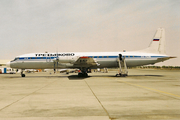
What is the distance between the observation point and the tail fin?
29.0 metres

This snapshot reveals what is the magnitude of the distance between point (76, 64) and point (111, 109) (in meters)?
20.1

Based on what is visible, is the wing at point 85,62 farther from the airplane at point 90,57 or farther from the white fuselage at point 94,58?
the white fuselage at point 94,58

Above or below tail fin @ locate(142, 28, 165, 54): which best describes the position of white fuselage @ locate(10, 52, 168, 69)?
below

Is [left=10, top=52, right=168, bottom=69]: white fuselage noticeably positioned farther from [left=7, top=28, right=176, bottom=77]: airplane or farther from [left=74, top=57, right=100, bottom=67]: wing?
[left=74, top=57, right=100, bottom=67]: wing

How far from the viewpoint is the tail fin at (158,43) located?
28950mm

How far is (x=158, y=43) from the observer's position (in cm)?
2917

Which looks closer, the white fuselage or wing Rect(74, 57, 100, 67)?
wing Rect(74, 57, 100, 67)

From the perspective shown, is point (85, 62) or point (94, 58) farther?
point (94, 58)

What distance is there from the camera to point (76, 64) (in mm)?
26047

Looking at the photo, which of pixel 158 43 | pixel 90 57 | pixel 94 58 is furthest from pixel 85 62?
pixel 158 43

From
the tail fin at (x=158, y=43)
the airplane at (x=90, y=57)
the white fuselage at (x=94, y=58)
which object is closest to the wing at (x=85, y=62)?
the airplane at (x=90, y=57)

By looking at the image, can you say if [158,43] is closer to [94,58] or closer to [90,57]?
[94,58]

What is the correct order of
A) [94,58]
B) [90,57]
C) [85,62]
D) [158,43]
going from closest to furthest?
[85,62]
[94,58]
[90,57]
[158,43]

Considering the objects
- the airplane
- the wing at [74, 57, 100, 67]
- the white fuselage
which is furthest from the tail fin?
the wing at [74, 57, 100, 67]
